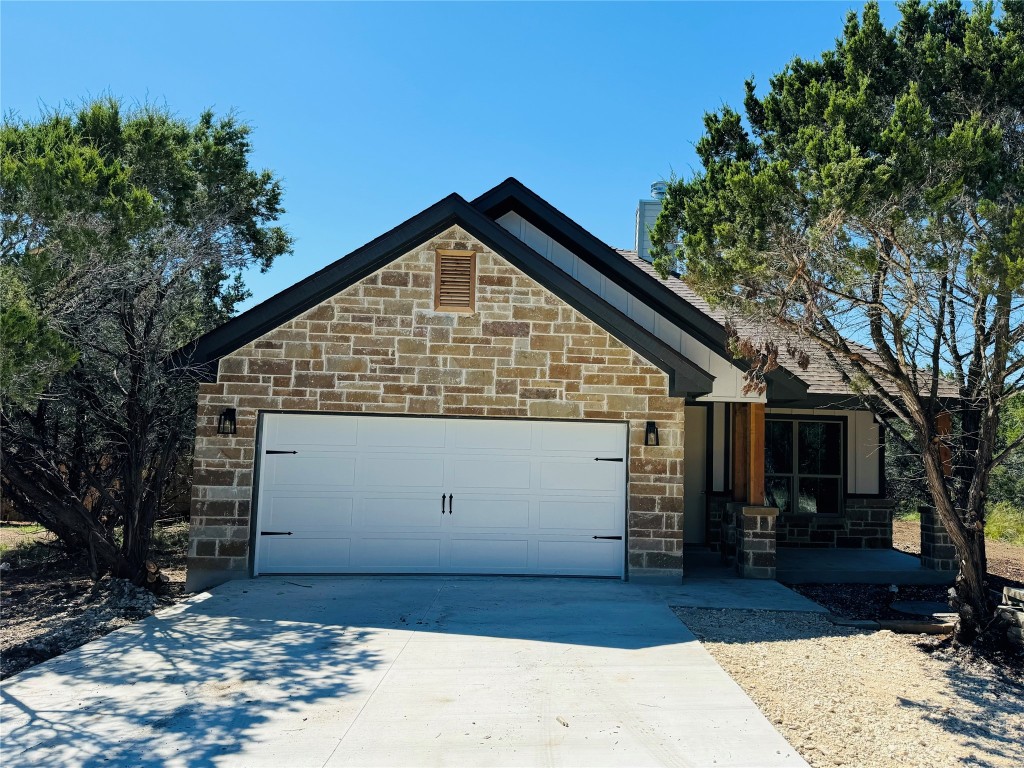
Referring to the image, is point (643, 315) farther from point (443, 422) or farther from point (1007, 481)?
point (1007, 481)

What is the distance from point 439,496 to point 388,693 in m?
4.27

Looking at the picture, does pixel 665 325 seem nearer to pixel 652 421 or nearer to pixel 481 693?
pixel 652 421

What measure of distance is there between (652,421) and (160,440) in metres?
6.56

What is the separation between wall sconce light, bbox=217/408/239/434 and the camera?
31.3 feet

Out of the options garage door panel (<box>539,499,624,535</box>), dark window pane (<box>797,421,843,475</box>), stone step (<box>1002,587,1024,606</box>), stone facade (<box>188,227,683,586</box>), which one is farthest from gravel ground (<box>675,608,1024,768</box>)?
dark window pane (<box>797,421,843,475</box>)

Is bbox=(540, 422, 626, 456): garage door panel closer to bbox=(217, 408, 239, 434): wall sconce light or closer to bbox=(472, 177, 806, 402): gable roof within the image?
bbox=(472, 177, 806, 402): gable roof

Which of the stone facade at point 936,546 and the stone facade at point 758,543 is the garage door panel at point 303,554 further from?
the stone facade at point 936,546

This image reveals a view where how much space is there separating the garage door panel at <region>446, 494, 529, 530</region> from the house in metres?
0.02

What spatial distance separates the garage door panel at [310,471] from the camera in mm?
9750

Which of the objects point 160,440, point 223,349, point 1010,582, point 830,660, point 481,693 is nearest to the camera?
point 481,693

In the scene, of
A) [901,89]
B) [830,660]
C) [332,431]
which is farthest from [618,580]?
[901,89]

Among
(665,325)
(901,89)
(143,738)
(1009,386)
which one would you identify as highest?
(901,89)

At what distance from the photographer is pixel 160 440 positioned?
10.2 metres

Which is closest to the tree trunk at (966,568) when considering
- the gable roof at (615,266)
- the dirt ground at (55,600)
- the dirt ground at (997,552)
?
the gable roof at (615,266)
